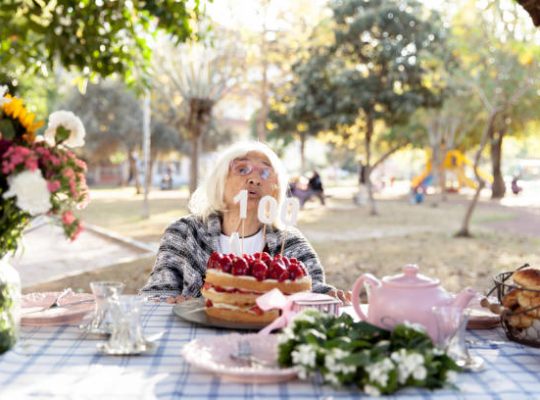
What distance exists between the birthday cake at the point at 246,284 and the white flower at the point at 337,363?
0.65 metres

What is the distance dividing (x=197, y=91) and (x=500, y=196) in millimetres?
24659

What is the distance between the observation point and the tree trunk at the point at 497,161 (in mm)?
31641

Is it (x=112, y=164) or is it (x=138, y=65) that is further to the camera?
(x=112, y=164)

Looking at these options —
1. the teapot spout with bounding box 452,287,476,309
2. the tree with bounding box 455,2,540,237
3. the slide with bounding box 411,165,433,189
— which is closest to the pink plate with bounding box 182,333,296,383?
the teapot spout with bounding box 452,287,476,309

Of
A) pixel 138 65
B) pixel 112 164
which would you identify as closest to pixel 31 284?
pixel 138 65

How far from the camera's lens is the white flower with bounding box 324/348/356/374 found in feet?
5.41

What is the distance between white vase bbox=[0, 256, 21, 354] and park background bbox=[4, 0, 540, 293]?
0.08 metres

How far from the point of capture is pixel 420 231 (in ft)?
53.0

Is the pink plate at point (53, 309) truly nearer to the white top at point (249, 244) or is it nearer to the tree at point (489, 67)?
the white top at point (249, 244)

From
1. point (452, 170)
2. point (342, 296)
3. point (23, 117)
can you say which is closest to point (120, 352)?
point (23, 117)

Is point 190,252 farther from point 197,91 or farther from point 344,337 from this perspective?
point 197,91

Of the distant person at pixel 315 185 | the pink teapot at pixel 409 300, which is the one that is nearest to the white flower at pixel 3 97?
the pink teapot at pixel 409 300

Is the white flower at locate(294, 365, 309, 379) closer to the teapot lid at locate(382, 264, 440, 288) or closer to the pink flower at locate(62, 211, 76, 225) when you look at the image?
the teapot lid at locate(382, 264, 440, 288)

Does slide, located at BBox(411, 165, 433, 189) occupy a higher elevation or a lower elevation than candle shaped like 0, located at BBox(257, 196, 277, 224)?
lower
